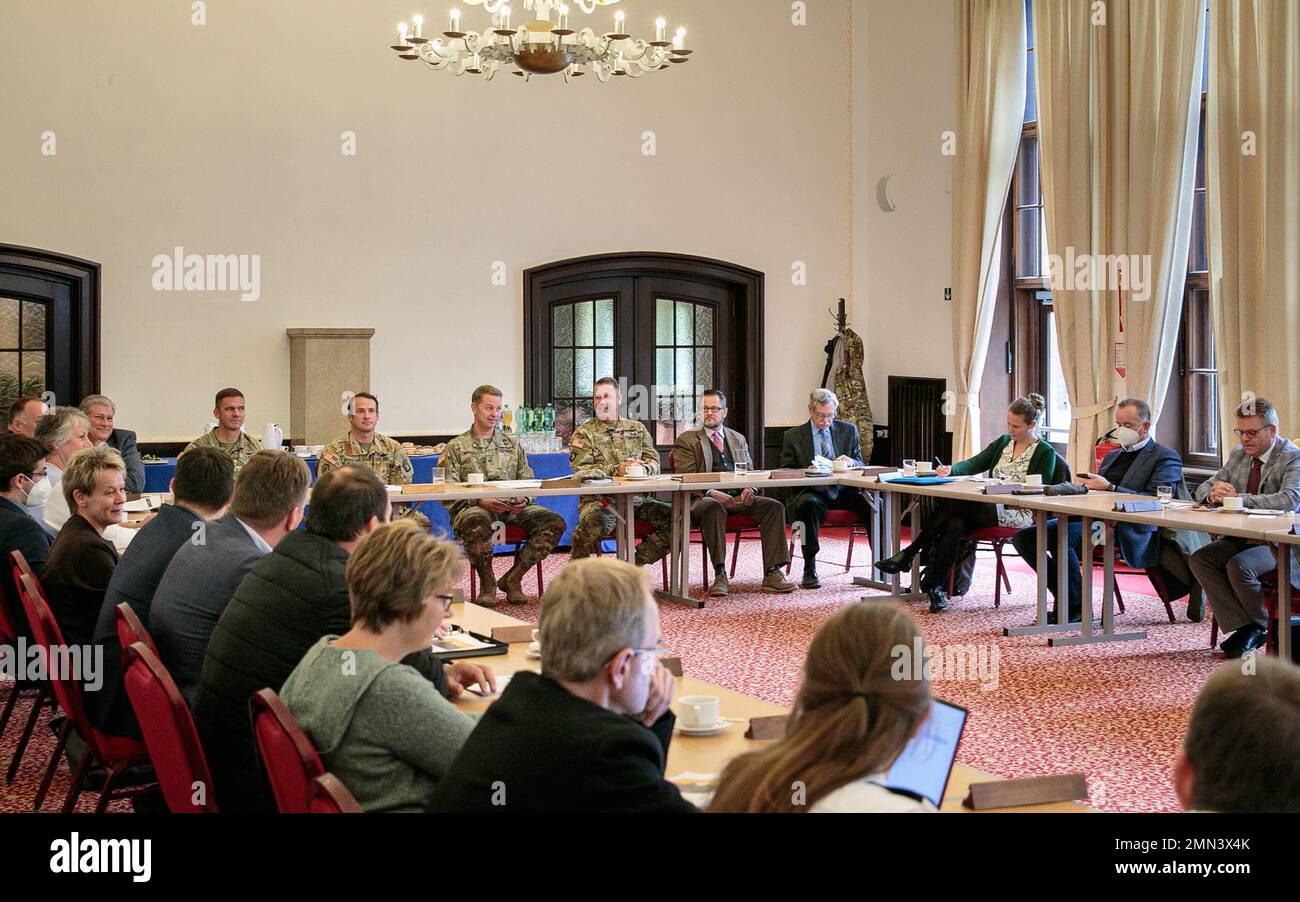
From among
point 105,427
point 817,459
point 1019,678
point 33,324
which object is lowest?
point 1019,678

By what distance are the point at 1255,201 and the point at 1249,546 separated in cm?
253

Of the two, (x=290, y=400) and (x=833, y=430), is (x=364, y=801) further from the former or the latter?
(x=290, y=400)

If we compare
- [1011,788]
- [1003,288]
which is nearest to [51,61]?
[1003,288]

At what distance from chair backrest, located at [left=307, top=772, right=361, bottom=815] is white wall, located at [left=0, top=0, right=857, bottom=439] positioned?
26.1ft

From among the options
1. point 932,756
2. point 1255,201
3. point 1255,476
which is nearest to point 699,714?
point 932,756

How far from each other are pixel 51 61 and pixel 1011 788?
885 centimetres

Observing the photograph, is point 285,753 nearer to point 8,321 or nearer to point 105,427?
point 105,427

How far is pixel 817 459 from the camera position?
8852mm

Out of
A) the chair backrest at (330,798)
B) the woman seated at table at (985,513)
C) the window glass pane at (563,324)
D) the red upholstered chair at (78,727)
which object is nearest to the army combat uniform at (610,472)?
the woman seated at table at (985,513)

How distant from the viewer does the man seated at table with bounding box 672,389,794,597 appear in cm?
861

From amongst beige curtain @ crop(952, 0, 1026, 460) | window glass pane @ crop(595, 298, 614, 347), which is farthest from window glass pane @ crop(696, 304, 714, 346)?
beige curtain @ crop(952, 0, 1026, 460)

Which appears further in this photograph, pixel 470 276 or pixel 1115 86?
pixel 470 276

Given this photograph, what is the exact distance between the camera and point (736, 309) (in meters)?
11.7

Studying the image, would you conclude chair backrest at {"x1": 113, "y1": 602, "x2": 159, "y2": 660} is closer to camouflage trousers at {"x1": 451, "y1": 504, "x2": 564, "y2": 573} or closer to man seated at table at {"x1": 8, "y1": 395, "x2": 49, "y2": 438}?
man seated at table at {"x1": 8, "y1": 395, "x2": 49, "y2": 438}
